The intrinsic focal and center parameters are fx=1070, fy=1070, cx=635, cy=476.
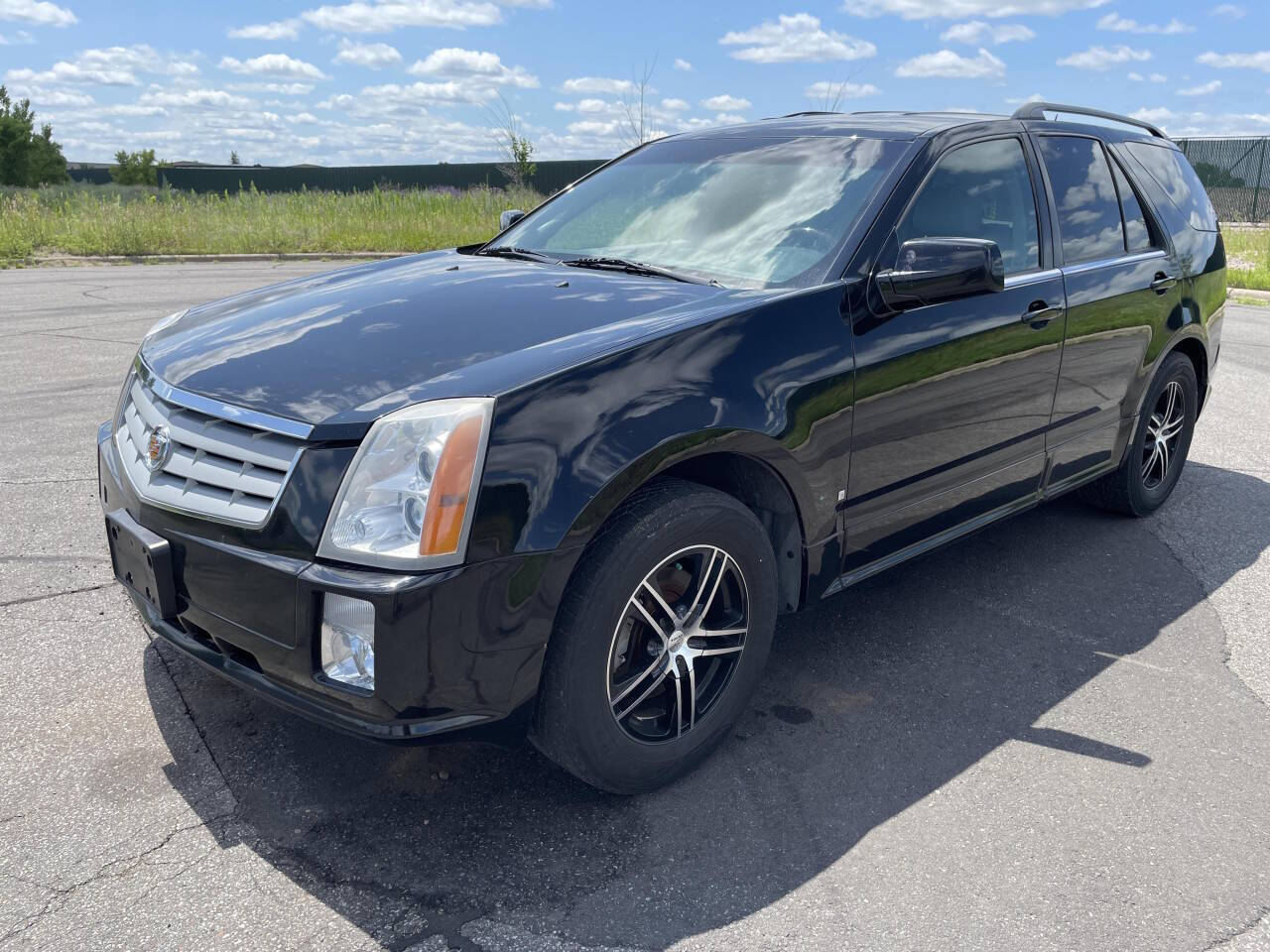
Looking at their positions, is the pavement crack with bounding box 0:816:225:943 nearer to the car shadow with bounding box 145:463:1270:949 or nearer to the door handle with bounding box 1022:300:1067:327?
the car shadow with bounding box 145:463:1270:949

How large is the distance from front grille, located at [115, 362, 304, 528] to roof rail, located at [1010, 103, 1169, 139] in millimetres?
3203

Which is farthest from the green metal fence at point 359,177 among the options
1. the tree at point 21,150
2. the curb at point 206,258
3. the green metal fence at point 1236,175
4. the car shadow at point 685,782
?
the car shadow at point 685,782

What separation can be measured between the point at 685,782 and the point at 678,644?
0.40 meters

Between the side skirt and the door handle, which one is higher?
the door handle

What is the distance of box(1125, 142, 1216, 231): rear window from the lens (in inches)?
197

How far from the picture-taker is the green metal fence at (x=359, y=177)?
36594 mm

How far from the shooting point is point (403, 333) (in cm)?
291

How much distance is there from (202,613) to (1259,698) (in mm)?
3251

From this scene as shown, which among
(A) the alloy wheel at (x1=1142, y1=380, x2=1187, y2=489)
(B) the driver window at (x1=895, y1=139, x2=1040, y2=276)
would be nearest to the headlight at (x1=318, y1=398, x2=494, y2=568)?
(B) the driver window at (x1=895, y1=139, x2=1040, y2=276)

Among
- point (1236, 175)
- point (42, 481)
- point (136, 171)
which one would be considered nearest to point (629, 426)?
point (42, 481)

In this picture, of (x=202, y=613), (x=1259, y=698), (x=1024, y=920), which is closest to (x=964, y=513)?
(x=1259, y=698)

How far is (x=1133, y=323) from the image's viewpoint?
4527mm

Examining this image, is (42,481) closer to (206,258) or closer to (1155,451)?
(1155,451)

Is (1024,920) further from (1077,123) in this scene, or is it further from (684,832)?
(1077,123)
